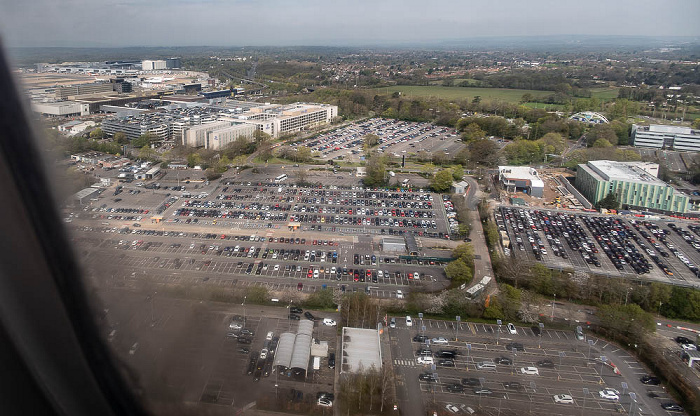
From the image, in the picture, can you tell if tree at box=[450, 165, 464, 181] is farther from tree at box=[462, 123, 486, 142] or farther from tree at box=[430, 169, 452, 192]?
tree at box=[462, 123, 486, 142]

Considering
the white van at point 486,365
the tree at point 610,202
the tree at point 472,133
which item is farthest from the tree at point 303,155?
the white van at point 486,365

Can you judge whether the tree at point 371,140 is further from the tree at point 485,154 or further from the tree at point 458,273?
the tree at point 458,273

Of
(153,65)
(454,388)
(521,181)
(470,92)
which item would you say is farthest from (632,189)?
(153,65)

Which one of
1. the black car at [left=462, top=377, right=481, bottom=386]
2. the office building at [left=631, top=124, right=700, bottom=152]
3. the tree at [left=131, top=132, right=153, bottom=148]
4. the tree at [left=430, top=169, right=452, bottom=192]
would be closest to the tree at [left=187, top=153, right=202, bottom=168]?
the tree at [left=131, top=132, right=153, bottom=148]

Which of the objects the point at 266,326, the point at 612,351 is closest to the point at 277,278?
the point at 266,326

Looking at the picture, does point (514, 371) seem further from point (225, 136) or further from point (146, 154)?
point (225, 136)

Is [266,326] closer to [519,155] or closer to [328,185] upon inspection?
[328,185]
